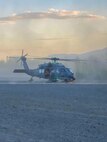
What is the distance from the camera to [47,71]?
304 feet

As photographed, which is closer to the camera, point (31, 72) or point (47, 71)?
point (47, 71)
